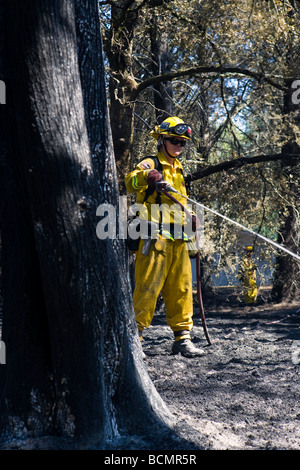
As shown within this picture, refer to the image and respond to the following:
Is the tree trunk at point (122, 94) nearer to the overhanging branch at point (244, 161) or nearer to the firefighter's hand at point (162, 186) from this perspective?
the overhanging branch at point (244, 161)

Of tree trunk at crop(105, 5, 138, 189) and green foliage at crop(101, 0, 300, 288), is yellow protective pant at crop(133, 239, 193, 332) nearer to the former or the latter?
tree trunk at crop(105, 5, 138, 189)

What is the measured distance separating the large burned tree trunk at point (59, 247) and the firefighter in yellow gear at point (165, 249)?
6.85 ft

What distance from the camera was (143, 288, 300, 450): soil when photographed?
2.93 metres

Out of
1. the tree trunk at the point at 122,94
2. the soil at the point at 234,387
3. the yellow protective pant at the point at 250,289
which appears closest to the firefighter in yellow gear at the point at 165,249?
the soil at the point at 234,387

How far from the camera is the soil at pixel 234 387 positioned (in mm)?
2932

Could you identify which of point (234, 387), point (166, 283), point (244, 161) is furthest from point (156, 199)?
point (244, 161)

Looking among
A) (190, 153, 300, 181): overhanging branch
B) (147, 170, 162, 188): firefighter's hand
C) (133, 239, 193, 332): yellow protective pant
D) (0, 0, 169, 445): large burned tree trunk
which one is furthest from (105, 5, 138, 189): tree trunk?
(0, 0, 169, 445): large burned tree trunk

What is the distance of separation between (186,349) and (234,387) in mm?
1163

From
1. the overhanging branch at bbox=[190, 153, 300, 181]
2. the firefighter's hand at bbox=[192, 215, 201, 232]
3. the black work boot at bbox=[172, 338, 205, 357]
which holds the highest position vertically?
the overhanging branch at bbox=[190, 153, 300, 181]

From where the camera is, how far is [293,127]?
28.6ft

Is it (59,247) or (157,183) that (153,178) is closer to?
(157,183)

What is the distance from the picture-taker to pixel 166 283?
5.11 metres

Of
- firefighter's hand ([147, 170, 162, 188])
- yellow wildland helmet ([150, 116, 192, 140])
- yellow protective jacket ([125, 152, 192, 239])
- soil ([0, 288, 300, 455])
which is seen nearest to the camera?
soil ([0, 288, 300, 455])

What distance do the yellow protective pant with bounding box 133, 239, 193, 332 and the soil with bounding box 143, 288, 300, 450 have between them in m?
0.40
